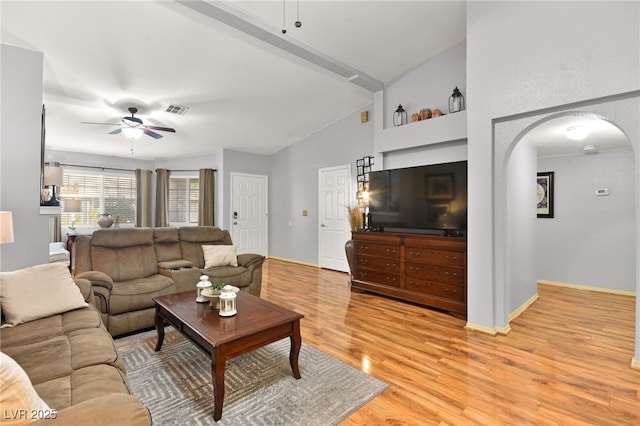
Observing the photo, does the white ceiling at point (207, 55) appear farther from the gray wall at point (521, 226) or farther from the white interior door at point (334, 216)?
the gray wall at point (521, 226)

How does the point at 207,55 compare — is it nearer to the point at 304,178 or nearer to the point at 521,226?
the point at 304,178

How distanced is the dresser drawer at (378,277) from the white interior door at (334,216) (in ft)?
4.35

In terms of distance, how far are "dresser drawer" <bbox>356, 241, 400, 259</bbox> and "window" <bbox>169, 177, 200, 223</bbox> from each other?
15.7 ft

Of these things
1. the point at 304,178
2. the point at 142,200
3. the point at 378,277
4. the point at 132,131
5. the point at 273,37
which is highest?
the point at 273,37

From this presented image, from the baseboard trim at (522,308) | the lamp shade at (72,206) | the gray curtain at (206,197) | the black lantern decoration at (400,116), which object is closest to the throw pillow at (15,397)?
the baseboard trim at (522,308)

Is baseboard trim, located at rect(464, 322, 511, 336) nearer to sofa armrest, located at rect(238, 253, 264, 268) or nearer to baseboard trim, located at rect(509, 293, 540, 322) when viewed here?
baseboard trim, located at rect(509, 293, 540, 322)

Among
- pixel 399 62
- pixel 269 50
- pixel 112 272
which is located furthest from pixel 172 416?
pixel 399 62

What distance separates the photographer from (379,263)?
4.32m

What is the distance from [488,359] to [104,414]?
104 inches

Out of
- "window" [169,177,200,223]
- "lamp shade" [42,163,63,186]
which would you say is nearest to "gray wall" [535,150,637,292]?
"lamp shade" [42,163,63,186]

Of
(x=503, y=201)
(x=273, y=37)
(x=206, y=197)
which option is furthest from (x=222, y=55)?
(x=206, y=197)

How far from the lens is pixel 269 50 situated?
3789 millimetres

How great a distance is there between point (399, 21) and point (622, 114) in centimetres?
237

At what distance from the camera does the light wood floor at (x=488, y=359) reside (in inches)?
74.3
